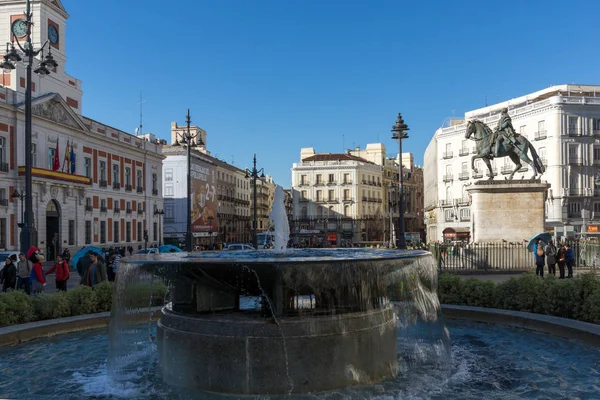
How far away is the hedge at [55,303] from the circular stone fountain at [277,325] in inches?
68.7

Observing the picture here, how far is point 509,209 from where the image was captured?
21.4 m

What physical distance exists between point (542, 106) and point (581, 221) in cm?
1233

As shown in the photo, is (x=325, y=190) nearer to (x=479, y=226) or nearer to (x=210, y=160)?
(x=210, y=160)

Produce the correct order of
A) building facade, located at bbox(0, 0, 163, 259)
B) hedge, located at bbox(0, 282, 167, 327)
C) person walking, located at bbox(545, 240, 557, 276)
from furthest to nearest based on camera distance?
building facade, located at bbox(0, 0, 163, 259), person walking, located at bbox(545, 240, 557, 276), hedge, located at bbox(0, 282, 167, 327)

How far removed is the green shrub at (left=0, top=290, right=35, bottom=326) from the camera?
9.27m

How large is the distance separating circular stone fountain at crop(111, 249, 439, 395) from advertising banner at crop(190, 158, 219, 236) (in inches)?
2276

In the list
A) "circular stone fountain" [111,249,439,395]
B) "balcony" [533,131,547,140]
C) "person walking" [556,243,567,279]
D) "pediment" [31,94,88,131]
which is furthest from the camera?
"balcony" [533,131,547,140]

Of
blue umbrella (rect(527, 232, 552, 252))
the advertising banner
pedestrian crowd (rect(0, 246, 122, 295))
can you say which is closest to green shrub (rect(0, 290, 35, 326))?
pedestrian crowd (rect(0, 246, 122, 295))

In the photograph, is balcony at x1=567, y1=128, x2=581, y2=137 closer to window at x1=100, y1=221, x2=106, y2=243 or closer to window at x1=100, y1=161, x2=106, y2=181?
window at x1=100, y1=161, x2=106, y2=181

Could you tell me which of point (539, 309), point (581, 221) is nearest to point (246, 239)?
point (581, 221)

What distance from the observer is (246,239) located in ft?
319

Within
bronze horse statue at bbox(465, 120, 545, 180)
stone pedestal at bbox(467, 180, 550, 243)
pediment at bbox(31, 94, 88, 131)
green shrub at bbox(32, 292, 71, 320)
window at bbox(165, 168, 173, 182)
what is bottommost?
green shrub at bbox(32, 292, 71, 320)

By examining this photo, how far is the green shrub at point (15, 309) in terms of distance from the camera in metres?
9.27

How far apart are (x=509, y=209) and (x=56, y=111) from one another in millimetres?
35090
